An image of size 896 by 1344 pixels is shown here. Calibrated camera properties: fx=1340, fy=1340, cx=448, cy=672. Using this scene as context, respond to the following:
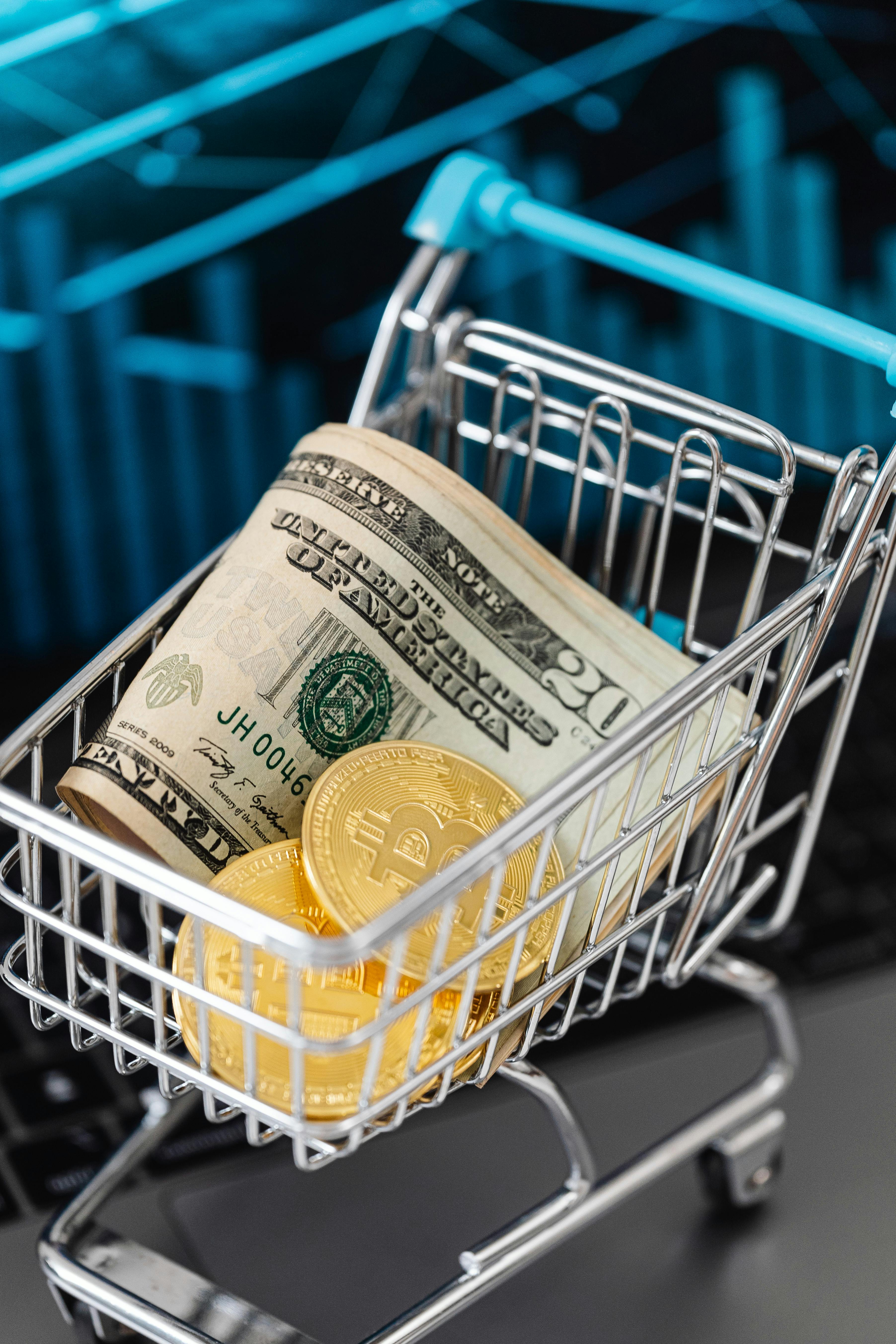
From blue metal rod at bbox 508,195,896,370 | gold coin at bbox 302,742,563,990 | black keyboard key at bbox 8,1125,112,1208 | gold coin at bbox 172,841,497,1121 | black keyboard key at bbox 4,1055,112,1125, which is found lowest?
black keyboard key at bbox 8,1125,112,1208

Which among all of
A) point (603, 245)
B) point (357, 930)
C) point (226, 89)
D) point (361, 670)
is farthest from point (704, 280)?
point (226, 89)

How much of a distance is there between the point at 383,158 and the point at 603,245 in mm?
603

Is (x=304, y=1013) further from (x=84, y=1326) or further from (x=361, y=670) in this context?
(x=84, y=1326)

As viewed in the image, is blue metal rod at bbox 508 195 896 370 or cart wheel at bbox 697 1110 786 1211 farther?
cart wheel at bbox 697 1110 786 1211

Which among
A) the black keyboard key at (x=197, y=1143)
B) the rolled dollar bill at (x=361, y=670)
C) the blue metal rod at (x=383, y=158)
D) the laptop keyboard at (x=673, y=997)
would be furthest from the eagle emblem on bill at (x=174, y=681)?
the blue metal rod at (x=383, y=158)

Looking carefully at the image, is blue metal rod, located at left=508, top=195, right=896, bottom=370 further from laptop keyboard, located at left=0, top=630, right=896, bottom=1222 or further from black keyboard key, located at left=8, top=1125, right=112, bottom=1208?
black keyboard key, located at left=8, top=1125, right=112, bottom=1208

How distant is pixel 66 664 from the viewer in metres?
1.40

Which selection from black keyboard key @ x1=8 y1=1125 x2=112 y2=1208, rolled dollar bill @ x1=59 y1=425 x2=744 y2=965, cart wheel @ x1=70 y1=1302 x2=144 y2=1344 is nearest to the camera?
rolled dollar bill @ x1=59 y1=425 x2=744 y2=965

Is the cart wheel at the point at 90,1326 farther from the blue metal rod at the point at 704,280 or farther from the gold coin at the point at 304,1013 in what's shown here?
the blue metal rod at the point at 704,280

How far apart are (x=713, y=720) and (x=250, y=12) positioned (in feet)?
2.99

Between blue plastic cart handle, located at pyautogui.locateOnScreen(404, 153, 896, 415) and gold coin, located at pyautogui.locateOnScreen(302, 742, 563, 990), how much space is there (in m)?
0.29

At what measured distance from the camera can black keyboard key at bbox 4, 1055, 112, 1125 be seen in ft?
3.16

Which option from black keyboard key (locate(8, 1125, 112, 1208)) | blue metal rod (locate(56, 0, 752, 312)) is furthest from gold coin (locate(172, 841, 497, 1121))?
blue metal rod (locate(56, 0, 752, 312))
